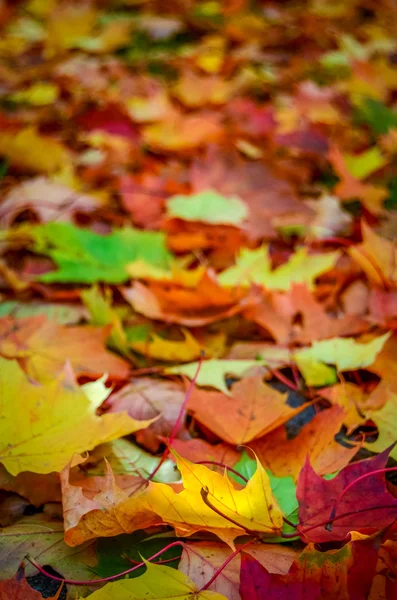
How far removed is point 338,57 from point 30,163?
1.16 meters

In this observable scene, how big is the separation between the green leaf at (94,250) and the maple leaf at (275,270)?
17 centimetres

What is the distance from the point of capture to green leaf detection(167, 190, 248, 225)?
126 centimetres

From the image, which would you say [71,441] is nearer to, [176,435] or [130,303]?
[176,435]

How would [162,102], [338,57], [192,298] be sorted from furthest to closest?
[338,57]
[162,102]
[192,298]

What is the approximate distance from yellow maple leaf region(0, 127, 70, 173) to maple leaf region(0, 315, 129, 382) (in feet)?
2.17

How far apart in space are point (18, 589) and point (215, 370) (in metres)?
Answer: 0.41

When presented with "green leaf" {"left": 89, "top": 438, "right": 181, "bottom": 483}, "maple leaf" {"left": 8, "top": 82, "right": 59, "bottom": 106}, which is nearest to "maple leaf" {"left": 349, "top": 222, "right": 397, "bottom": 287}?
"green leaf" {"left": 89, "top": 438, "right": 181, "bottom": 483}

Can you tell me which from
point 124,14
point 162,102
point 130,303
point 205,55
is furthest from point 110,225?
point 124,14

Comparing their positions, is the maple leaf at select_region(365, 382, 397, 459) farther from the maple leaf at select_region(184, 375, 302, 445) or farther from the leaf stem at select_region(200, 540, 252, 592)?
the leaf stem at select_region(200, 540, 252, 592)

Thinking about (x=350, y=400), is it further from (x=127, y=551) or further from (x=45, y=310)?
(x=45, y=310)

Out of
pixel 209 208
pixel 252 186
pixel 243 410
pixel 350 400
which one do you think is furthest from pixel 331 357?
pixel 252 186

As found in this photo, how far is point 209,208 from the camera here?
128 cm

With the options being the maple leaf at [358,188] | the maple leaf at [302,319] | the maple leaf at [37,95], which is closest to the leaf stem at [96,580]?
the maple leaf at [302,319]

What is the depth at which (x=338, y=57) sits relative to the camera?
6.57 feet
